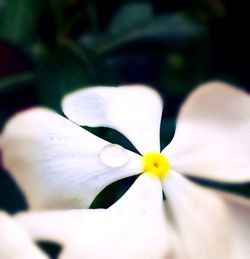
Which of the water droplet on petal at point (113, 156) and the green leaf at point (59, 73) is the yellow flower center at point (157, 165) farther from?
the green leaf at point (59, 73)

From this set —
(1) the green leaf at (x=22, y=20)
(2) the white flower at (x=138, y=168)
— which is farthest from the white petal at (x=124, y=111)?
(1) the green leaf at (x=22, y=20)

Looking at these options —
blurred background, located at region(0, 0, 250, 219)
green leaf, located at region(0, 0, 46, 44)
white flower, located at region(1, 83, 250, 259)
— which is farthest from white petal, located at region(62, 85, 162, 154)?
green leaf, located at region(0, 0, 46, 44)

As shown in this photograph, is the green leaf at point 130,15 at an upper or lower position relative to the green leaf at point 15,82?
upper

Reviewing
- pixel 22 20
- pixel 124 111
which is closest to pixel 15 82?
pixel 22 20

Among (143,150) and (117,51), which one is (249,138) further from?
(117,51)

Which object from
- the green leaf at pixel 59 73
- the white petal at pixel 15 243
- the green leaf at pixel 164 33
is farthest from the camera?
the green leaf at pixel 164 33

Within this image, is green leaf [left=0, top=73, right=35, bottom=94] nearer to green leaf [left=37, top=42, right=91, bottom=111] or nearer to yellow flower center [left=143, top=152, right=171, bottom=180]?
green leaf [left=37, top=42, right=91, bottom=111]

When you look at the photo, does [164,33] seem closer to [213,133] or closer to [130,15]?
[130,15]
